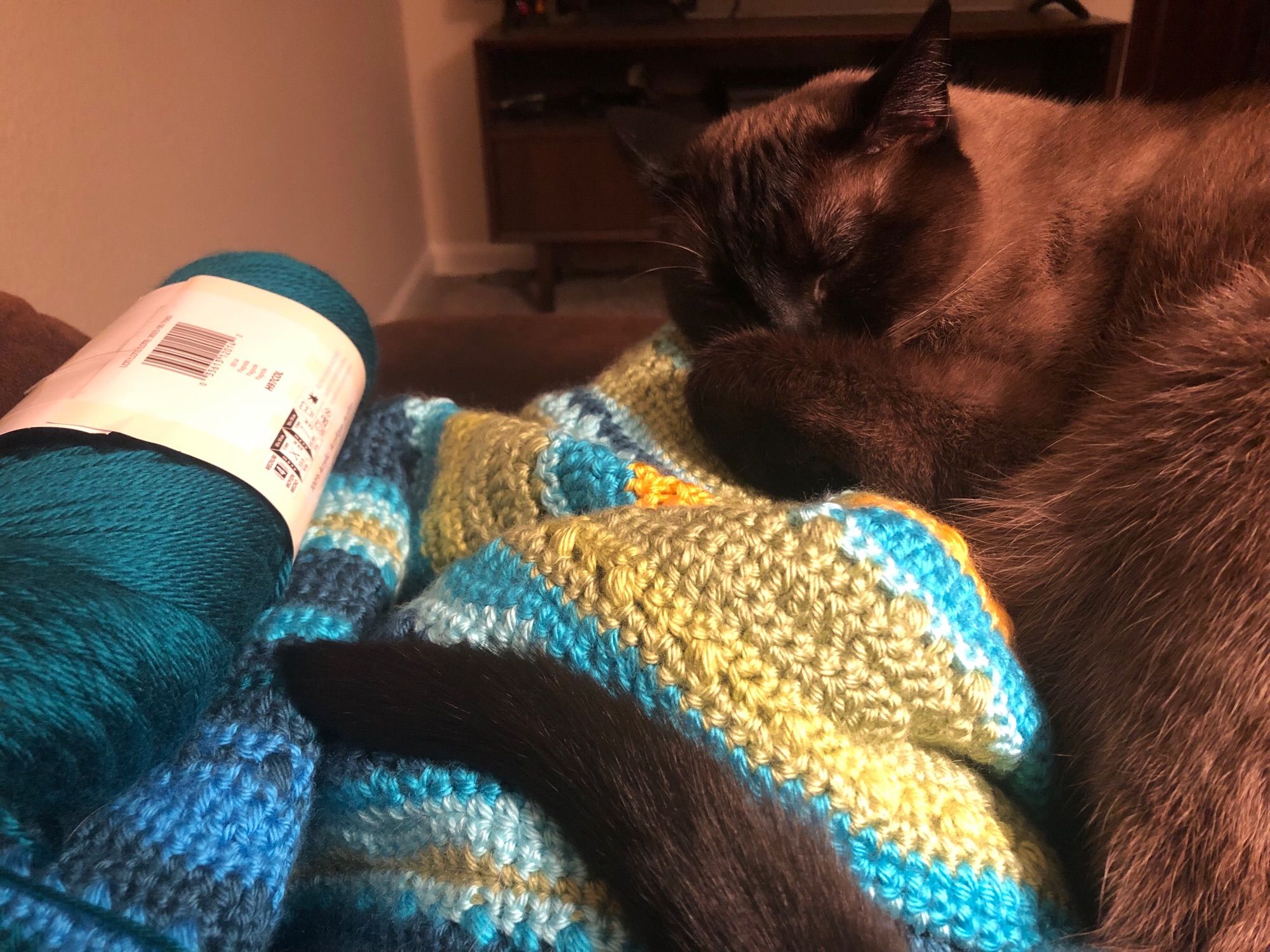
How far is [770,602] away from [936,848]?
0.50ft

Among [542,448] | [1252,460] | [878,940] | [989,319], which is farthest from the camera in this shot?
[989,319]

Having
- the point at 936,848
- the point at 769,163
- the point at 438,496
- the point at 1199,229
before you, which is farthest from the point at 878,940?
the point at 769,163

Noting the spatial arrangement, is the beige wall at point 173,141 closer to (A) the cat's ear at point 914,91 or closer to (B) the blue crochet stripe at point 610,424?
(B) the blue crochet stripe at point 610,424

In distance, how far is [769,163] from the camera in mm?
826

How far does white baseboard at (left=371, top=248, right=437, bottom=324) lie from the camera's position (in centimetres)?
242

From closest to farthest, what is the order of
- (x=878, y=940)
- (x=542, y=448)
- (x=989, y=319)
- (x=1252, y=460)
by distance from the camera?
(x=878, y=940)
(x=1252, y=460)
(x=542, y=448)
(x=989, y=319)

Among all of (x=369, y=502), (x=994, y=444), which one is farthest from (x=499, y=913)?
(x=994, y=444)

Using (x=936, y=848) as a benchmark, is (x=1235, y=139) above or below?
above

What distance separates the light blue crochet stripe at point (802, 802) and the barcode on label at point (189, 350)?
250 millimetres

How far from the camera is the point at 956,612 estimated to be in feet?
1.57

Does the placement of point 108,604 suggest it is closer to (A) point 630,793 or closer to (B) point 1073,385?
(A) point 630,793

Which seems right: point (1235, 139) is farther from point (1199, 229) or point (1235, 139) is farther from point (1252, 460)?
point (1252, 460)

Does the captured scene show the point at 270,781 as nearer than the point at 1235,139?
Yes

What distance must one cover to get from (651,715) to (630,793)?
0.16 feet
